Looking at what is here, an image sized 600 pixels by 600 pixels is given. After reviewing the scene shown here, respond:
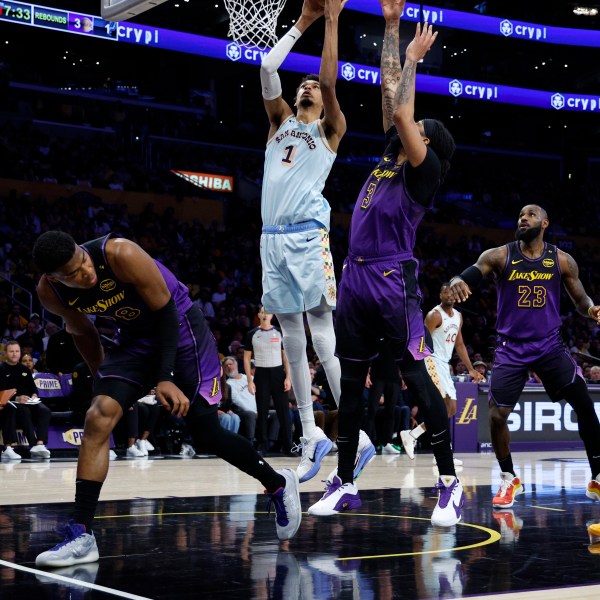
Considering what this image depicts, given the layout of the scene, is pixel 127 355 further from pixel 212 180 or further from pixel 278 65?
pixel 212 180

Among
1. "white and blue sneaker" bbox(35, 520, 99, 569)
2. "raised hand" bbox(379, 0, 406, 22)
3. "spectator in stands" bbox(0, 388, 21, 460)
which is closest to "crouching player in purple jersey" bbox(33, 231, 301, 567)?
"white and blue sneaker" bbox(35, 520, 99, 569)

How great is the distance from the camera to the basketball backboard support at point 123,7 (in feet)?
22.8

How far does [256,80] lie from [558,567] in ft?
88.0

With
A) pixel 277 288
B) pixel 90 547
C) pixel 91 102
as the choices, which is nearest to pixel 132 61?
pixel 91 102

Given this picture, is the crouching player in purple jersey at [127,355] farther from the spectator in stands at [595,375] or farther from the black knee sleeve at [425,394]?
the spectator in stands at [595,375]

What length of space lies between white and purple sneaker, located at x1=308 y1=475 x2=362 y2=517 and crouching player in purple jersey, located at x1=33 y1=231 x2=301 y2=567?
0.63m

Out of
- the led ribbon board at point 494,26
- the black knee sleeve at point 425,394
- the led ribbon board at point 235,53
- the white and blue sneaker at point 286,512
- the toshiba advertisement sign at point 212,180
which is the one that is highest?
the led ribbon board at point 494,26

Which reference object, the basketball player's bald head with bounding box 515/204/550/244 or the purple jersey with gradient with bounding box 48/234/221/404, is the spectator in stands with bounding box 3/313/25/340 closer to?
the basketball player's bald head with bounding box 515/204/550/244

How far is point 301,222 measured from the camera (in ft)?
19.0

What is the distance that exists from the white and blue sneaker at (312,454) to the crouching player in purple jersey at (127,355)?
1116 mm

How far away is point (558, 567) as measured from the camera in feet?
12.9

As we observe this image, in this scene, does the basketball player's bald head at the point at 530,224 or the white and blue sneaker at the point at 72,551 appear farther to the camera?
the basketball player's bald head at the point at 530,224

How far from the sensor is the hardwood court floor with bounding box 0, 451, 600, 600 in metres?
3.45

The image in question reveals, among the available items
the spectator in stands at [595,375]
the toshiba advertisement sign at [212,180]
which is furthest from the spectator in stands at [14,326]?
the toshiba advertisement sign at [212,180]
